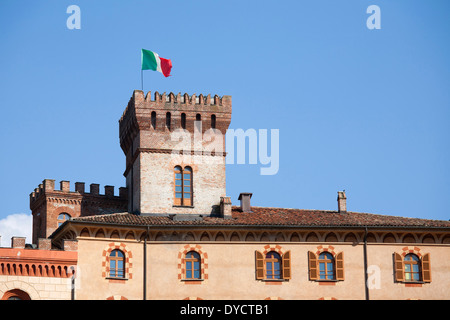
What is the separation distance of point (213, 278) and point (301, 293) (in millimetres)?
4696

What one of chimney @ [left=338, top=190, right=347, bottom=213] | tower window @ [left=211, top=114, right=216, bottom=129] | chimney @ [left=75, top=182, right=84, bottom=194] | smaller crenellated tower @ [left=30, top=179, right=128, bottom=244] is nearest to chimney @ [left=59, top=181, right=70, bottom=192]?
smaller crenellated tower @ [left=30, top=179, right=128, bottom=244]

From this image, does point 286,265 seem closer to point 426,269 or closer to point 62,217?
point 426,269

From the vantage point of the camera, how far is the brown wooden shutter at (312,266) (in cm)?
6012

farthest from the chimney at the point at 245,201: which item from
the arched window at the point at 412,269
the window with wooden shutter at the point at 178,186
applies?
the arched window at the point at 412,269

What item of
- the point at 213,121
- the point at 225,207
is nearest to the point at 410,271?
the point at 225,207

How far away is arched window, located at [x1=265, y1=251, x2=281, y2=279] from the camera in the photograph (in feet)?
197

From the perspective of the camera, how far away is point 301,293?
59750 millimetres

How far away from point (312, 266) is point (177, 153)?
10.4 metres

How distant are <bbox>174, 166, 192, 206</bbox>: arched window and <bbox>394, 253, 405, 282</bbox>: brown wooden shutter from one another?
11.8 meters

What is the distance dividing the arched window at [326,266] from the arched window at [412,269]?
400cm

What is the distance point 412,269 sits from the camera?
61.2 meters
